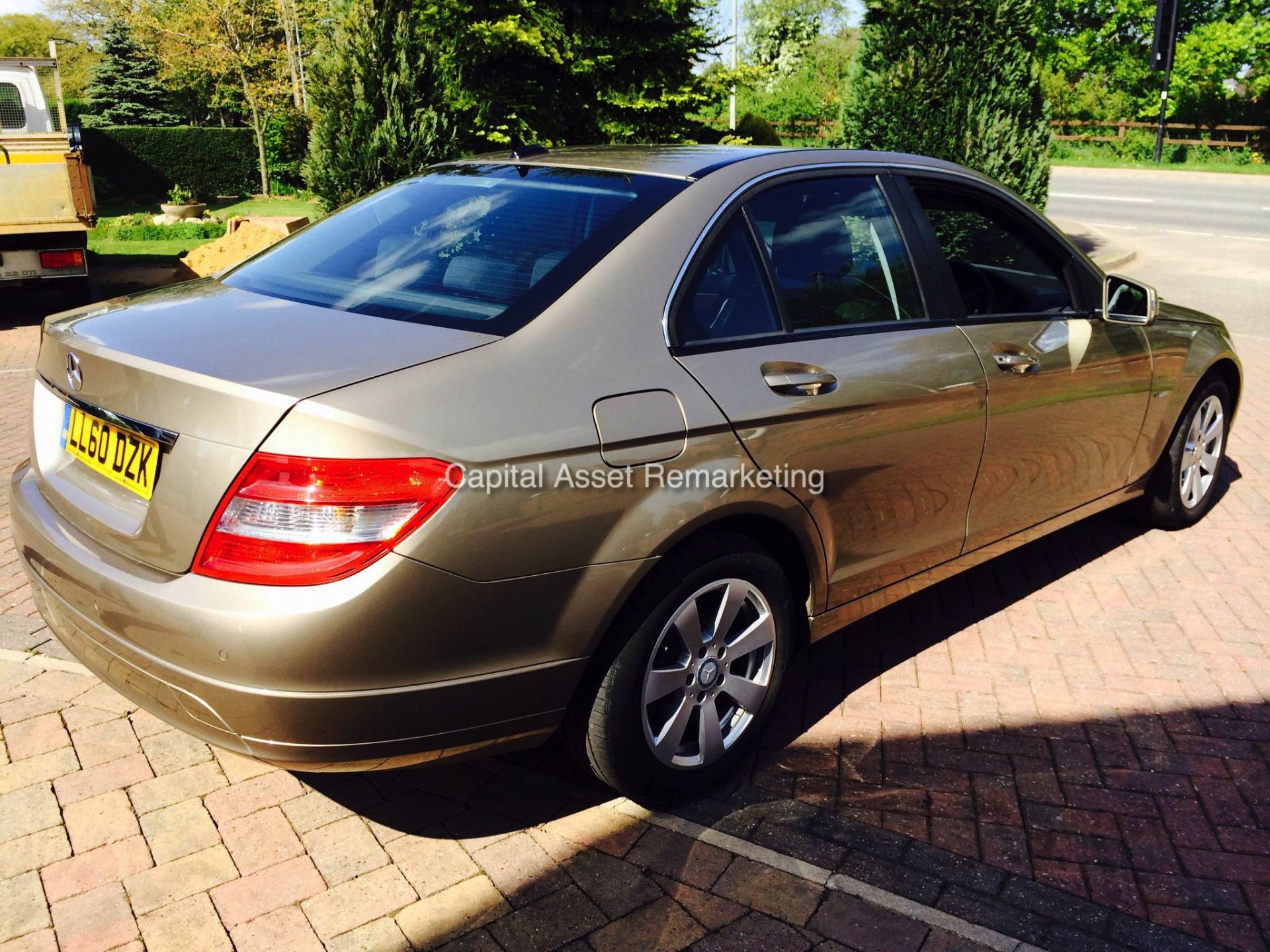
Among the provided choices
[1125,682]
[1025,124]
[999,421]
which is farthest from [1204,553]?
[1025,124]

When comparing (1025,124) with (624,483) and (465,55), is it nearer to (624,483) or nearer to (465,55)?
(465,55)

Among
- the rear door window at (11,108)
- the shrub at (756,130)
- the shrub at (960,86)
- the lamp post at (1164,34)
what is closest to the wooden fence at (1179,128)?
the lamp post at (1164,34)

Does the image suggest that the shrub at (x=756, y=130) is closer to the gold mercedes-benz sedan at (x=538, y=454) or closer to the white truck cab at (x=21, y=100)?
the white truck cab at (x=21, y=100)

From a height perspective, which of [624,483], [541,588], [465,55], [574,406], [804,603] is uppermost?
[465,55]

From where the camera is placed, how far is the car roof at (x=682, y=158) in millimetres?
3098

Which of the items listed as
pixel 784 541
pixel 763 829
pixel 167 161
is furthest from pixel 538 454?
pixel 167 161

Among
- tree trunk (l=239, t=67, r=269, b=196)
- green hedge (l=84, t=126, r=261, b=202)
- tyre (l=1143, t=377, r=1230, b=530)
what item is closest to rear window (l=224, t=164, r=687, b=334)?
tyre (l=1143, t=377, r=1230, b=530)

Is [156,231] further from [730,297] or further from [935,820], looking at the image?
[935,820]

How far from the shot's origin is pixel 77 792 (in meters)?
2.94

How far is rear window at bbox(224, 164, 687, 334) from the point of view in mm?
2650

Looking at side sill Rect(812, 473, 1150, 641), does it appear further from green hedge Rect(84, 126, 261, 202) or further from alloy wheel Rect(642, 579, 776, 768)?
green hedge Rect(84, 126, 261, 202)

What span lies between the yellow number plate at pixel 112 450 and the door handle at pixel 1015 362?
2500 mm

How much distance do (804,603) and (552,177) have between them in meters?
1.46

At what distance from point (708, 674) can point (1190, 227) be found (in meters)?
18.6
